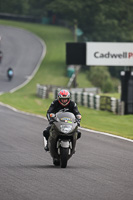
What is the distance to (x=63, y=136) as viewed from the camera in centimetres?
1225

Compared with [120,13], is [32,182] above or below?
below

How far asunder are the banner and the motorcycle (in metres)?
25.3

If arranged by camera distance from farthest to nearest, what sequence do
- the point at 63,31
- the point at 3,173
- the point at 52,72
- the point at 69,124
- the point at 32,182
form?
the point at 63,31
the point at 52,72
the point at 69,124
the point at 3,173
the point at 32,182

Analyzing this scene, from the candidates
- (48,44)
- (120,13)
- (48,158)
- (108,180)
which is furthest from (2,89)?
(108,180)

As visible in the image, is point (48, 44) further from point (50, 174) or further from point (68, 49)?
point (50, 174)

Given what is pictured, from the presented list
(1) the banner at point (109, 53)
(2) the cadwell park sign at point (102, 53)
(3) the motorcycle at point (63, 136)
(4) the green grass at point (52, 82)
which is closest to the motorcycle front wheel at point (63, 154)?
(3) the motorcycle at point (63, 136)

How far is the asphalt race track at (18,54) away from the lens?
65.9m

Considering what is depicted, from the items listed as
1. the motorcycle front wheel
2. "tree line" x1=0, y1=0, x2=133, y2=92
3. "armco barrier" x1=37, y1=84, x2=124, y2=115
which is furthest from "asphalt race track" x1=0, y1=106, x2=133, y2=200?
"tree line" x1=0, y1=0, x2=133, y2=92

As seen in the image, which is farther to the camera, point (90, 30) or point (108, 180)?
point (90, 30)

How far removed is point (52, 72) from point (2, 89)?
50.1ft

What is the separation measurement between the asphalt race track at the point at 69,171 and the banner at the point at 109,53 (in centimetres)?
1863

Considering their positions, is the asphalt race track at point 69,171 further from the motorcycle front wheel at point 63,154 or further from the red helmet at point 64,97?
the red helmet at point 64,97

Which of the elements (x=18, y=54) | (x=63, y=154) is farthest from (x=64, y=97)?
(x=18, y=54)

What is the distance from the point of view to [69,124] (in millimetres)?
12148
